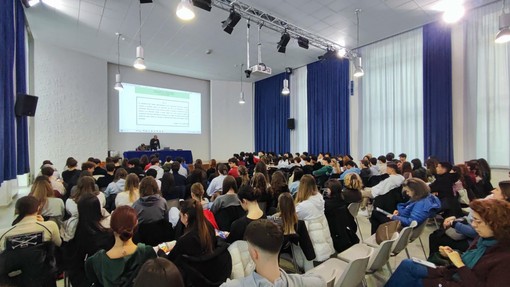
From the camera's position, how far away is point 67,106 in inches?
332

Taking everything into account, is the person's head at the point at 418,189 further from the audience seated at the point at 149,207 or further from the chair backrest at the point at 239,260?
the audience seated at the point at 149,207

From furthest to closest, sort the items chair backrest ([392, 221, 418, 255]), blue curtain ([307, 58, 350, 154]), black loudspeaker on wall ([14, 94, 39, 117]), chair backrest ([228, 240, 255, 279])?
blue curtain ([307, 58, 350, 154])
black loudspeaker on wall ([14, 94, 39, 117])
chair backrest ([392, 221, 418, 255])
chair backrest ([228, 240, 255, 279])

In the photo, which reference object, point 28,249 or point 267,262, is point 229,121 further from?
point 267,262

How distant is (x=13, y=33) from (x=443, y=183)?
8.07m

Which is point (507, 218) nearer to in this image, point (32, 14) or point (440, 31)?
point (440, 31)

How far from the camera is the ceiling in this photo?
5949 mm

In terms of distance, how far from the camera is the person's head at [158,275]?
97 cm

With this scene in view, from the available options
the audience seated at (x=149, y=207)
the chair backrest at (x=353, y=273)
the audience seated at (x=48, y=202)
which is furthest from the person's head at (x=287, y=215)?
the audience seated at (x=48, y=202)

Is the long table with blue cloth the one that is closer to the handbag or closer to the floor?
the floor

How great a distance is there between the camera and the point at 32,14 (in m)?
6.12

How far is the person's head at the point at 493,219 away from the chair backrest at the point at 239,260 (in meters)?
1.65

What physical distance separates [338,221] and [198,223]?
164cm

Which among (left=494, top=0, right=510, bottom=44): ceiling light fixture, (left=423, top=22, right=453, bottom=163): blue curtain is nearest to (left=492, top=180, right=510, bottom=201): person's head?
(left=494, top=0, right=510, bottom=44): ceiling light fixture

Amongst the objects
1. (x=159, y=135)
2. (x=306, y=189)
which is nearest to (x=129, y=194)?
(x=306, y=189)
